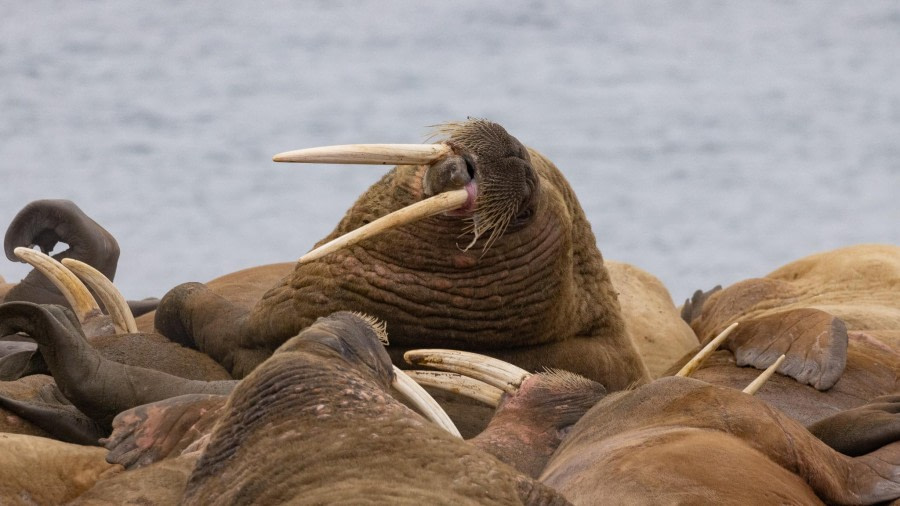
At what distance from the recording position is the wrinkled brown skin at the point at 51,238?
6059 mm

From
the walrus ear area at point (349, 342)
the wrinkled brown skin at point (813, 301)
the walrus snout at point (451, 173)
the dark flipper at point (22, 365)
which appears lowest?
the wrinkled brown skin at point (813, 301)

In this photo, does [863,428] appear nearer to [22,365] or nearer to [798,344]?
[798,344]

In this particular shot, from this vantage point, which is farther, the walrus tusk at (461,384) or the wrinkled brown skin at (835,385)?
the wrinkled brown skin at (835,385)

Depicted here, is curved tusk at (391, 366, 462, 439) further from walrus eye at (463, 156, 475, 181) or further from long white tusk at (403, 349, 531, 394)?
walrus eye at (463, 156, 475, 181)

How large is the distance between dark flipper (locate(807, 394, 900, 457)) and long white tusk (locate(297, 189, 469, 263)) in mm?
1349

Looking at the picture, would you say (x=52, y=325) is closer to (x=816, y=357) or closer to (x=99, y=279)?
(x=99, y=279)

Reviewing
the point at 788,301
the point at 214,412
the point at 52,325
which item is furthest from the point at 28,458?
the point at 788,301

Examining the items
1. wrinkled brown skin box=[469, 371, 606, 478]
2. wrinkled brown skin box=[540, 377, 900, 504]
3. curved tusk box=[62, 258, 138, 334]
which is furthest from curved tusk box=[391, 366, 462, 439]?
curved tusk box=[62, 258, 138, 334]

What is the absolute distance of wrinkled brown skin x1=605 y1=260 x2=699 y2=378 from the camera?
274 inches

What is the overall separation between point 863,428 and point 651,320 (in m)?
3.95

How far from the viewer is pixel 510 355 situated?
5016 mm

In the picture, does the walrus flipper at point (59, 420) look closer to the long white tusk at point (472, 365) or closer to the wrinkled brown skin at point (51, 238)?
the long white tusk at point (472, 365)

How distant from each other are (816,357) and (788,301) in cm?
256

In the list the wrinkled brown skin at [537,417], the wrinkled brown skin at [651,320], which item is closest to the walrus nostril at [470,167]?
the wrinkled brown skin at [537,417]
